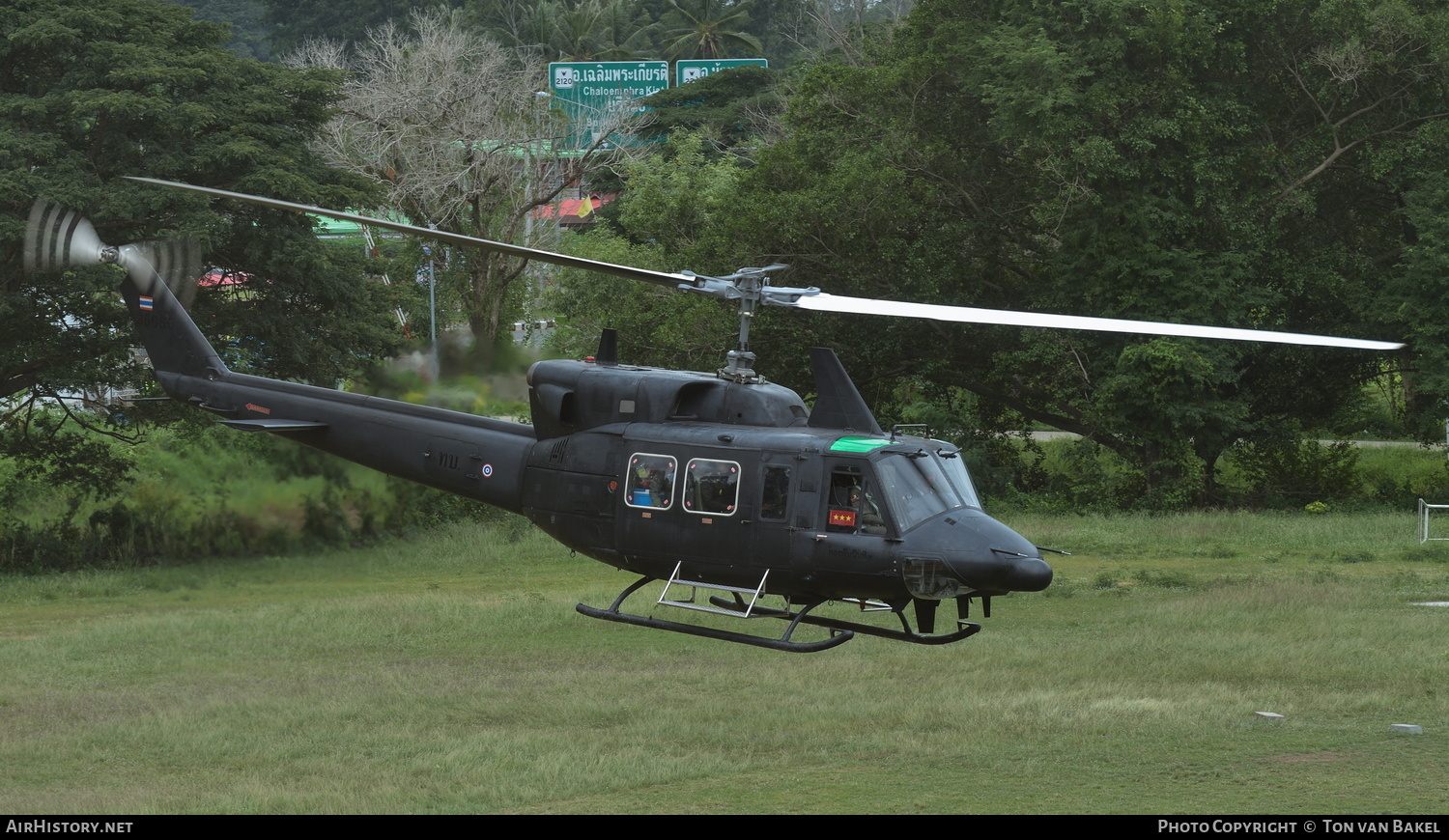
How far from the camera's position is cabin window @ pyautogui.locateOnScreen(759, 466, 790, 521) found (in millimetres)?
13031

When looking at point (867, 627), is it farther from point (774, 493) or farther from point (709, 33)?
point (709, 33)

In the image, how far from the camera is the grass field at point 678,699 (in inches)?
648

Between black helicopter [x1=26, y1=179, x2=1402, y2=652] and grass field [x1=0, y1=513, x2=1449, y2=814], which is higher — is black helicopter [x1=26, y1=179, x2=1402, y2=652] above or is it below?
above

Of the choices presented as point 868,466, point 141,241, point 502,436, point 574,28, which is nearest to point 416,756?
point 502,436

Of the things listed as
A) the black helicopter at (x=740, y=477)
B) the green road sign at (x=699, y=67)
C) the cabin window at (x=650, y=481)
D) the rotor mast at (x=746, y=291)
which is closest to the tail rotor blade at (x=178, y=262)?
the black helicopter at (x=740, y=477)

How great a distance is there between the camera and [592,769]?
1731cm

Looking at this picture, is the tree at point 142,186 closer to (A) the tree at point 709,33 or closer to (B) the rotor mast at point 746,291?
(B) the rotor mast at point 746,291

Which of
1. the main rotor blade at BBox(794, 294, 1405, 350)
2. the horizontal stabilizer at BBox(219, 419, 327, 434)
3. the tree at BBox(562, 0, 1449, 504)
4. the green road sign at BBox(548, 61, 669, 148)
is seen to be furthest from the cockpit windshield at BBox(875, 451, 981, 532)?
the green road sign at BBox(548, 61, 669, 148)

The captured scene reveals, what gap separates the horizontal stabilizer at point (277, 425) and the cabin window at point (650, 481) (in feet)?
14.5

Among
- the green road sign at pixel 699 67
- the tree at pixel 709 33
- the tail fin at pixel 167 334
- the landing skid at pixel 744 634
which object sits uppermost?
the tree at pixel 709 33

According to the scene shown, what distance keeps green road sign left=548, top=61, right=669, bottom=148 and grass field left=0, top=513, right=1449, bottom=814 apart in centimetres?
2843

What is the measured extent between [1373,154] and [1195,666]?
20.1 meters

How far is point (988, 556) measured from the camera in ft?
39.6

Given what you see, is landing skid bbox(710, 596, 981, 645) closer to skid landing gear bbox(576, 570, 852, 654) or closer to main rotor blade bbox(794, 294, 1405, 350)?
skid landing gear bbox(576, 570, 852, 654)
